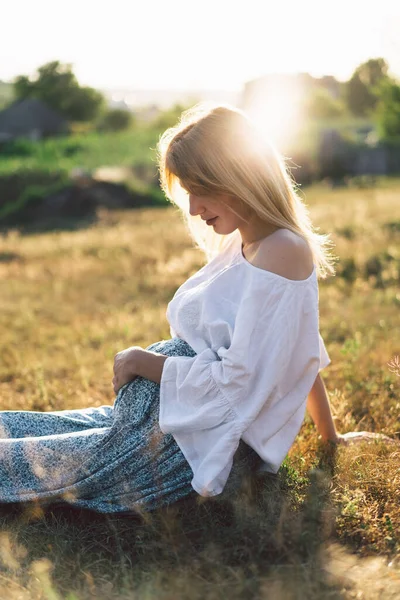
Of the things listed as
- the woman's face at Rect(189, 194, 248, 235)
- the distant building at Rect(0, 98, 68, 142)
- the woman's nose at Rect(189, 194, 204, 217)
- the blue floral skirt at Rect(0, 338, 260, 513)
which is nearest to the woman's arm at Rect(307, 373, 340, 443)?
the blue floral skirt at Rect(0, 338, 260, 513)

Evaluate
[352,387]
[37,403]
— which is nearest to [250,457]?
[352,387]

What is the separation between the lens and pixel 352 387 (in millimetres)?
4355

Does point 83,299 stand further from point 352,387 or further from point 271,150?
point 271,150

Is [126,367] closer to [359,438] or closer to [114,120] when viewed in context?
[359,438]

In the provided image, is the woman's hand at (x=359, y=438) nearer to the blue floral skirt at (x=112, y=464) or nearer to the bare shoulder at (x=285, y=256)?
the blue floral skirt at (x=112, y=464)

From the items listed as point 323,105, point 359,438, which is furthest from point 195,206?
point 323,105

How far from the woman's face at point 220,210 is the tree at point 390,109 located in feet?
150

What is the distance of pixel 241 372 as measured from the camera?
8.65 feet

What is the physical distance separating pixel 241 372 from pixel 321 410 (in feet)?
2.72

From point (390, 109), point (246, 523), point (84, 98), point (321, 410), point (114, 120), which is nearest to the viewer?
point (246, 523)

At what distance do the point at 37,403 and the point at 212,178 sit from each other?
8.09ft

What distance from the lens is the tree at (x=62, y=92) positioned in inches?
2849

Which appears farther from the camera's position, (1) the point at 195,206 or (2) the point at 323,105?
(2) the point at 323,105

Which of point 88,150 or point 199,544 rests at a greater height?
point 199,544
